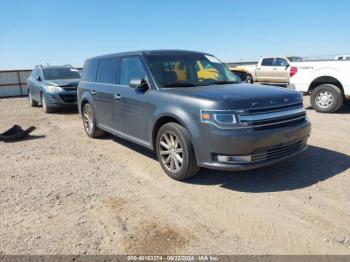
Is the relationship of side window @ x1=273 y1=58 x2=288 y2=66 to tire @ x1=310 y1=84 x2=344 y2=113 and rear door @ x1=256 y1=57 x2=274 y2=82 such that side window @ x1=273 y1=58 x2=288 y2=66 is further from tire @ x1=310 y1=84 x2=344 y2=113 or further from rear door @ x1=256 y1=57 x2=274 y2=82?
tire @ x1=310 y1=84 x2=344 y2=113

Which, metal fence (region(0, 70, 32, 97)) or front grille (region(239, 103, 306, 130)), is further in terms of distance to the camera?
metal fence (region(0, 70, 32, 97))

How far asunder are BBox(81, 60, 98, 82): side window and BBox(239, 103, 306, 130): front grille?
13.5 feet

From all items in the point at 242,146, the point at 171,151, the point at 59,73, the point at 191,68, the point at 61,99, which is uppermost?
the point at 191,68

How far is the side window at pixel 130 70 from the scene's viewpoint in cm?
532

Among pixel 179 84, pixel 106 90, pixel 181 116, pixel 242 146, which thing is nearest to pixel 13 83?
pixel 106 90

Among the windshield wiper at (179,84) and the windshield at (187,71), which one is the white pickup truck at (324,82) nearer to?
the windshield at (187,71)

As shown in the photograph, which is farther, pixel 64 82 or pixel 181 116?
pixel 64 82

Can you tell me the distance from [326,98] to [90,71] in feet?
22.7

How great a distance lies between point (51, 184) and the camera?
475 cm

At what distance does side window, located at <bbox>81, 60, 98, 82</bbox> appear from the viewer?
7.05 meters

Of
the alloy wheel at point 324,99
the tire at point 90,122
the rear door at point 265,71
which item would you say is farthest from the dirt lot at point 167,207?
the rear door at point 265,71

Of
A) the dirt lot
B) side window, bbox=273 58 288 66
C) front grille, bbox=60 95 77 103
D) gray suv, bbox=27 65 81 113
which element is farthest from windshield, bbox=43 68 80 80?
side window, bbox=273 58 288 66

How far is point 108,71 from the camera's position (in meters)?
6.38

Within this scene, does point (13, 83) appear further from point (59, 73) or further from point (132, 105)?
point (132, 105)
